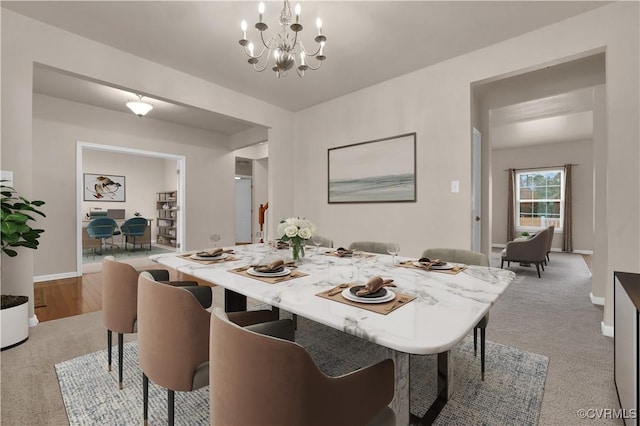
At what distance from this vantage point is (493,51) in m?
2.96

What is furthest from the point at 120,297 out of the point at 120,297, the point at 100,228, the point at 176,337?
the point at 100,228

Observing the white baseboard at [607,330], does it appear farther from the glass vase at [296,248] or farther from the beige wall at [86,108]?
the beige wall at [86,108]

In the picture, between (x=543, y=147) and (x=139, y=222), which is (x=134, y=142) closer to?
(x=139, y=222)

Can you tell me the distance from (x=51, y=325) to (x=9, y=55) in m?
2.34

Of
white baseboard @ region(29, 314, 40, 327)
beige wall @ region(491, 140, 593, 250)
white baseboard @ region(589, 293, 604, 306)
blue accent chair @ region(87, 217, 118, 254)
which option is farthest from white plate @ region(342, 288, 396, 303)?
beige wall @ region(491, 140, 593, 250)

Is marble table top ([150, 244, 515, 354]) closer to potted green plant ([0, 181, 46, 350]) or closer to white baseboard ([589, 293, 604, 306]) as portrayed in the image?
potted green plant ([0, 181, 46, 350])

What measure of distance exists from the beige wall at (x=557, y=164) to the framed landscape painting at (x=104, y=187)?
10896mm

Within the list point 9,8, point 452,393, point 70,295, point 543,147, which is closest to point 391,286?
point 452,393

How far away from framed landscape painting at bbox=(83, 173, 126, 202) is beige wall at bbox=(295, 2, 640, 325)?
6.57 metres

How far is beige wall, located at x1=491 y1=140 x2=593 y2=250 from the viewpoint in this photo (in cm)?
723

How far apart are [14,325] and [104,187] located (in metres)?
7.28

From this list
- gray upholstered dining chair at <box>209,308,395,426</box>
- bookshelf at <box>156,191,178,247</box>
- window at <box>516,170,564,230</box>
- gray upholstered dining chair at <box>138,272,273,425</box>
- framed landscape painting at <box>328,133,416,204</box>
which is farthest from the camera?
bookshelf at <box>156,191,178,247</box>

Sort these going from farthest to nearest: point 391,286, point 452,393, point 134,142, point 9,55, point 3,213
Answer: point 134,142, point 9,55, point 3,213, point 452,393, point 391,286

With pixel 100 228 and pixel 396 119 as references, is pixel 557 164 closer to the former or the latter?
pixel 396 119
